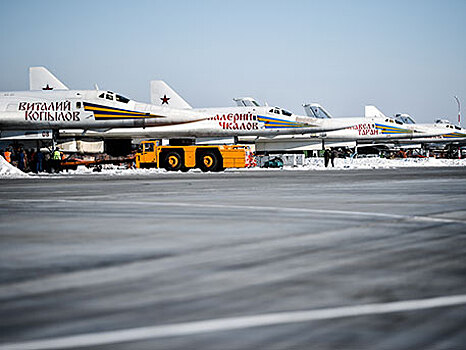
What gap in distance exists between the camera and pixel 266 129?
4381 cm

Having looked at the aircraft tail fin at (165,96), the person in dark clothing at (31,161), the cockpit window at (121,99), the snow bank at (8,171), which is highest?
the aircraft tail fin at (165,96)

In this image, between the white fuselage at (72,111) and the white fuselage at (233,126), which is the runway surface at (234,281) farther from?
the white fuselage at (233,126)

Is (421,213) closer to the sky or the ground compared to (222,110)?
closer to the ground

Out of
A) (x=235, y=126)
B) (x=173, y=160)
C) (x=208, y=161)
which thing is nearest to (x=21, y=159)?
(x=173, y=160)

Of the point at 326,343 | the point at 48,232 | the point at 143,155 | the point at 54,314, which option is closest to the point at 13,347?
the point at 54,314

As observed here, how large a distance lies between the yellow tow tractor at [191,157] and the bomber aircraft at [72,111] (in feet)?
6.49

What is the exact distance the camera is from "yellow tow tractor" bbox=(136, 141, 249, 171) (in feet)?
113

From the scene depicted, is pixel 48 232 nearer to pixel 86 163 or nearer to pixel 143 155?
pixel 143 155

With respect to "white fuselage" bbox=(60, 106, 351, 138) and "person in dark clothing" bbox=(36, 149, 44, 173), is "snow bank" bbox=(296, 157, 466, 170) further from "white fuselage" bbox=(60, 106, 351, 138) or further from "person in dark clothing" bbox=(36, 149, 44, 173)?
"person in dark clothing" bbox=(36, 149, 44, 173)

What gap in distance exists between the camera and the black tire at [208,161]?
113 feet

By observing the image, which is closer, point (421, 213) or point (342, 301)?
point (342, 301)

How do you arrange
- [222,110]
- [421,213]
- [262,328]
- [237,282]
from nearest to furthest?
1. [262,328]
2. [237,282]
3. [421,213]
4. [222,110]

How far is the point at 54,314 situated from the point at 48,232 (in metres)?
3.75

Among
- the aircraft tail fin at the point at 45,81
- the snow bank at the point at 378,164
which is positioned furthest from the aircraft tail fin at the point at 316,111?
the aircraft tail fin at the point at 45,81
